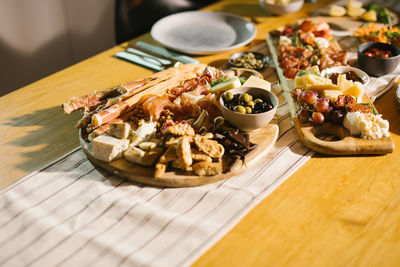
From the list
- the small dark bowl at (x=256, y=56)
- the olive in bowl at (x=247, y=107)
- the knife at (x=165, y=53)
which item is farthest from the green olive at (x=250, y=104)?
the knife at (x=165, y=53)

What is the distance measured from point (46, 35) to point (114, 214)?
2.93m

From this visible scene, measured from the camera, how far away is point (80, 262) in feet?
3.33

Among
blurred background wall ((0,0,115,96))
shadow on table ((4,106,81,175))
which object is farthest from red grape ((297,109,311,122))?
blurred background wall ((0,0,115,96))

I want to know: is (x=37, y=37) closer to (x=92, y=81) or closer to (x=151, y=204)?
(x=92, y=81)

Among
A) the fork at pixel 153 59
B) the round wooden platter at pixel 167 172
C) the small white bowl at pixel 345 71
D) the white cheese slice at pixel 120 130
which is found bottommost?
the round wooden platter at pixel 167 172

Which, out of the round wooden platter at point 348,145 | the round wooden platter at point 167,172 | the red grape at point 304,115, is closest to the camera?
the round wooden platter at point 167,172

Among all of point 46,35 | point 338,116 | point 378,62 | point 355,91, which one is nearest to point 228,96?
point 338,116

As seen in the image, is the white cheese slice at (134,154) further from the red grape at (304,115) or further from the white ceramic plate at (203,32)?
the white ceramic plate at (203,32)

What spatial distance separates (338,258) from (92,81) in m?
1.44

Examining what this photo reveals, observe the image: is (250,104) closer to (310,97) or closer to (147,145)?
(310,97)

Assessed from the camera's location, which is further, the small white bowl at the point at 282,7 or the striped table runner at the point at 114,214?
the small white bowl at the point at 282,7

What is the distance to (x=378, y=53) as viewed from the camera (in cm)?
196

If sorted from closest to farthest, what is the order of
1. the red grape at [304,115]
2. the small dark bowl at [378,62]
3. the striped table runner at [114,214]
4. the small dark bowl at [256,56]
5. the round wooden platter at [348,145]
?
1. the striped table runner at [114,214]
2. the round wooden platter at [348,145]
3. the red grape at [304,115]
4. the small dark bowl at [378,62]
5. the small dark bowl at [256,56]

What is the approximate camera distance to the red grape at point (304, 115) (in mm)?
1538
